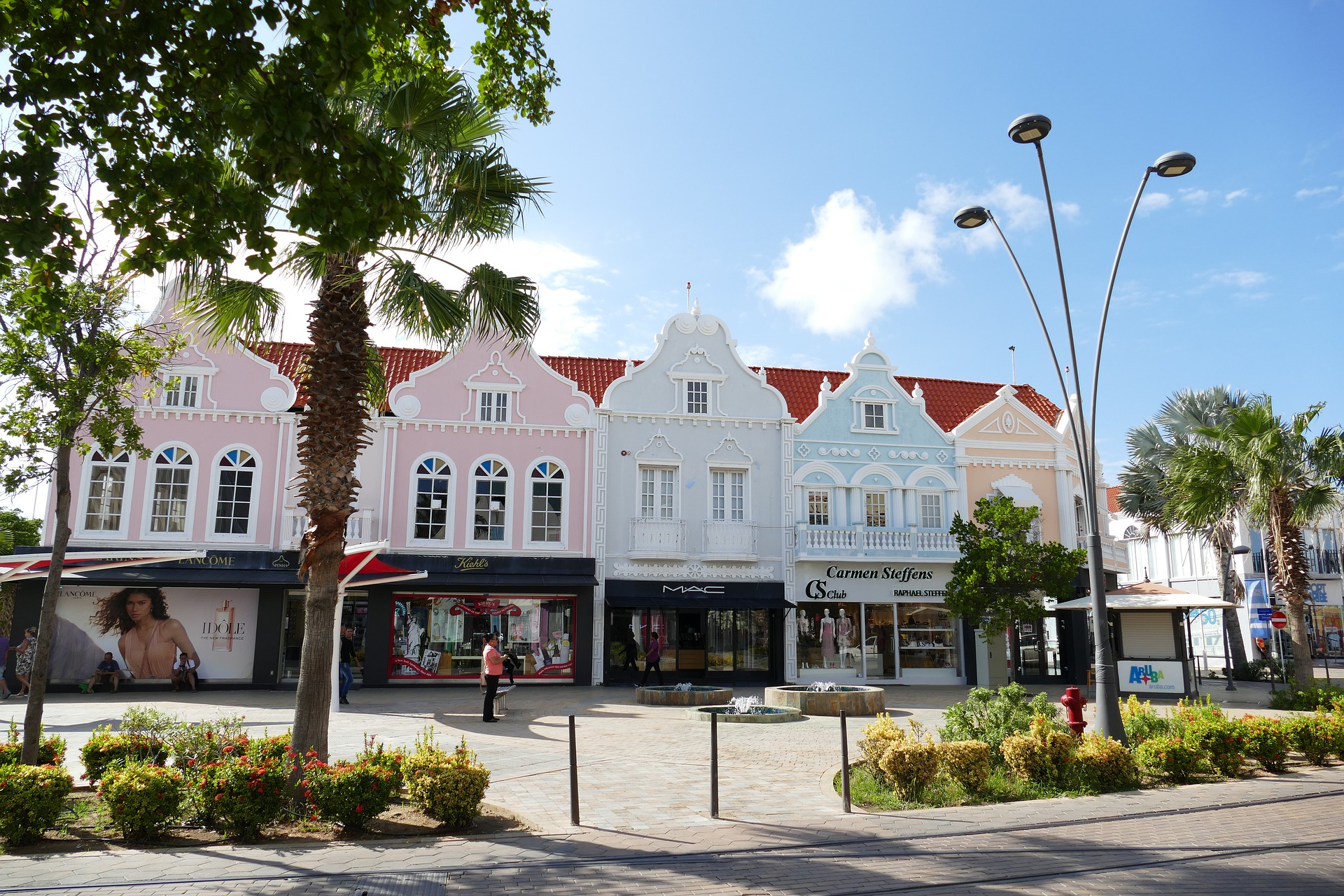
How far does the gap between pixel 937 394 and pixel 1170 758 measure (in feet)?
68.0

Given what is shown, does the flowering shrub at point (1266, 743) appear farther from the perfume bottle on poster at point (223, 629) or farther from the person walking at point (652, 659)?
the perfume bottle on poster at point (223, 629)

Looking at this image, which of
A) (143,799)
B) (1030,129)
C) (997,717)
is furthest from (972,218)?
(143,799)

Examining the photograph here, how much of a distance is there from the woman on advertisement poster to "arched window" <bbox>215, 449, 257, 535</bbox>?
2312mm

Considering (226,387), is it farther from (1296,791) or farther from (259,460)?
(1296,791)

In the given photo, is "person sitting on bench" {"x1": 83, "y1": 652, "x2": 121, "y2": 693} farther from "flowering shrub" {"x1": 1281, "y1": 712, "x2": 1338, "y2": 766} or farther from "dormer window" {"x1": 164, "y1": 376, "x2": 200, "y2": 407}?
"flowering shrub" {"x1": 1281, "y1": 712, "x2": 1338, "y2": 766}

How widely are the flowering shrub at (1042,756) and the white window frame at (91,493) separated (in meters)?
22.1

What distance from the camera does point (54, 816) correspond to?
8062 mm

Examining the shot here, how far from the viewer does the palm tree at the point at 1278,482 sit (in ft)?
61.8

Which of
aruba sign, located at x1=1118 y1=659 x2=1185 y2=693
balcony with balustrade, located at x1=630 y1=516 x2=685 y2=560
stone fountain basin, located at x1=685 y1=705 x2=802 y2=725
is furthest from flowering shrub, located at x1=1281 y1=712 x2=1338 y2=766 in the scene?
balcony with balustrade, located at x1=630 y1=516 x2=685 y2=560

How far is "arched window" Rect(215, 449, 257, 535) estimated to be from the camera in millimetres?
24312

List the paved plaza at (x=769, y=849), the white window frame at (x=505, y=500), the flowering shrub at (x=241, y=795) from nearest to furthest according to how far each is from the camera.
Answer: the paved plaza at (x=769, y=849) < the flowering shrub at (x=241, y=795) < the white window frame at (x=505, y=500)

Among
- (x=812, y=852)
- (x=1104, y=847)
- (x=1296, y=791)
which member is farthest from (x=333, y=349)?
(x=1296, y=791)

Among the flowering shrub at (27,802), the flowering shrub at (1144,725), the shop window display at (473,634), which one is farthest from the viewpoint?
Answer: the shop window display at (473,634)

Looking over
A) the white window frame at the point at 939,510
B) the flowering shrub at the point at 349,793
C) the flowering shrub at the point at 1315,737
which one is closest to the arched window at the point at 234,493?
the flowering shrub at the point at 349,793
